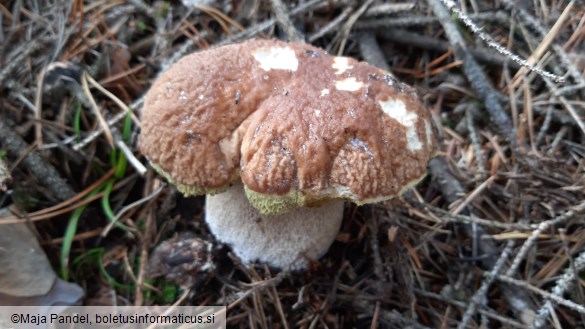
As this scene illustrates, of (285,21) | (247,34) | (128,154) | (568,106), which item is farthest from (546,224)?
(128,154)

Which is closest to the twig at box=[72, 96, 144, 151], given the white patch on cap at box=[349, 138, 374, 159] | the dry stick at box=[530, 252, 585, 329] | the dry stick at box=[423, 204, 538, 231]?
the white patch on cap at box=[349, 138, 374, 159]

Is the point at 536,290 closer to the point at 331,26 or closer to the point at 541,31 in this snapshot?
the point at 541,31

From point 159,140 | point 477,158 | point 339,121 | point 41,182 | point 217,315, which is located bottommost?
point 217,315

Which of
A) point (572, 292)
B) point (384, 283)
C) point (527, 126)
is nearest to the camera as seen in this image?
point (572, 292)

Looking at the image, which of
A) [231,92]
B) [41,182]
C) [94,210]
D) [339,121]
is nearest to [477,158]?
[339,121]

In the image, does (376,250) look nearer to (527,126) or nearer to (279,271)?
(279,271)

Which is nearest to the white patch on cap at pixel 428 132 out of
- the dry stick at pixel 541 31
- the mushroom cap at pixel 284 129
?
the mushroom cap at pixel 284 129
